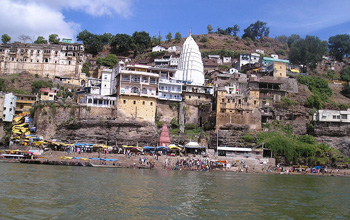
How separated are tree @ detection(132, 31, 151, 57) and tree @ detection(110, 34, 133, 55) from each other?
1.23m

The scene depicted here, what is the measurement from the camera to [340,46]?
301 ft

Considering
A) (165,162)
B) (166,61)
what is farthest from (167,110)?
(166,61)

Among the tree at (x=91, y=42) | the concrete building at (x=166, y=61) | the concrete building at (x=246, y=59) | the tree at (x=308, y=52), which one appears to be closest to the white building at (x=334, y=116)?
the tree at (x=308, y=52)

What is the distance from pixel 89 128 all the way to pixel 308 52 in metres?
49.9

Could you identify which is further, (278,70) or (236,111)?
(278,70)

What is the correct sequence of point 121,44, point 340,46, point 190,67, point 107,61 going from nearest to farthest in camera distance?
point 190,67 → point 107,61 → point 121,44 → point 340,46

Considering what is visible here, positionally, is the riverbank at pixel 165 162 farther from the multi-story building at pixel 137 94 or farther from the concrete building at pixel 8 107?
the concrete building at pixel 8 107

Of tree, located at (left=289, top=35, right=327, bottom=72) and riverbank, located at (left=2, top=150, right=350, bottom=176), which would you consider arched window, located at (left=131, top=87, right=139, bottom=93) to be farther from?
tree, located at (left=289, top=35, right=327, bottom=72)

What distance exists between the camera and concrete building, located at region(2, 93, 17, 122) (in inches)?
1992

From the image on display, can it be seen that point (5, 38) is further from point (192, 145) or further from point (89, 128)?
point (192, 145)

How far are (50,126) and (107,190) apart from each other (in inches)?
1109

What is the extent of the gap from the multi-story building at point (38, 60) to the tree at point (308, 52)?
143ft

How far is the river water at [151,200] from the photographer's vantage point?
14.1m

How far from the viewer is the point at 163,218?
13531mm
